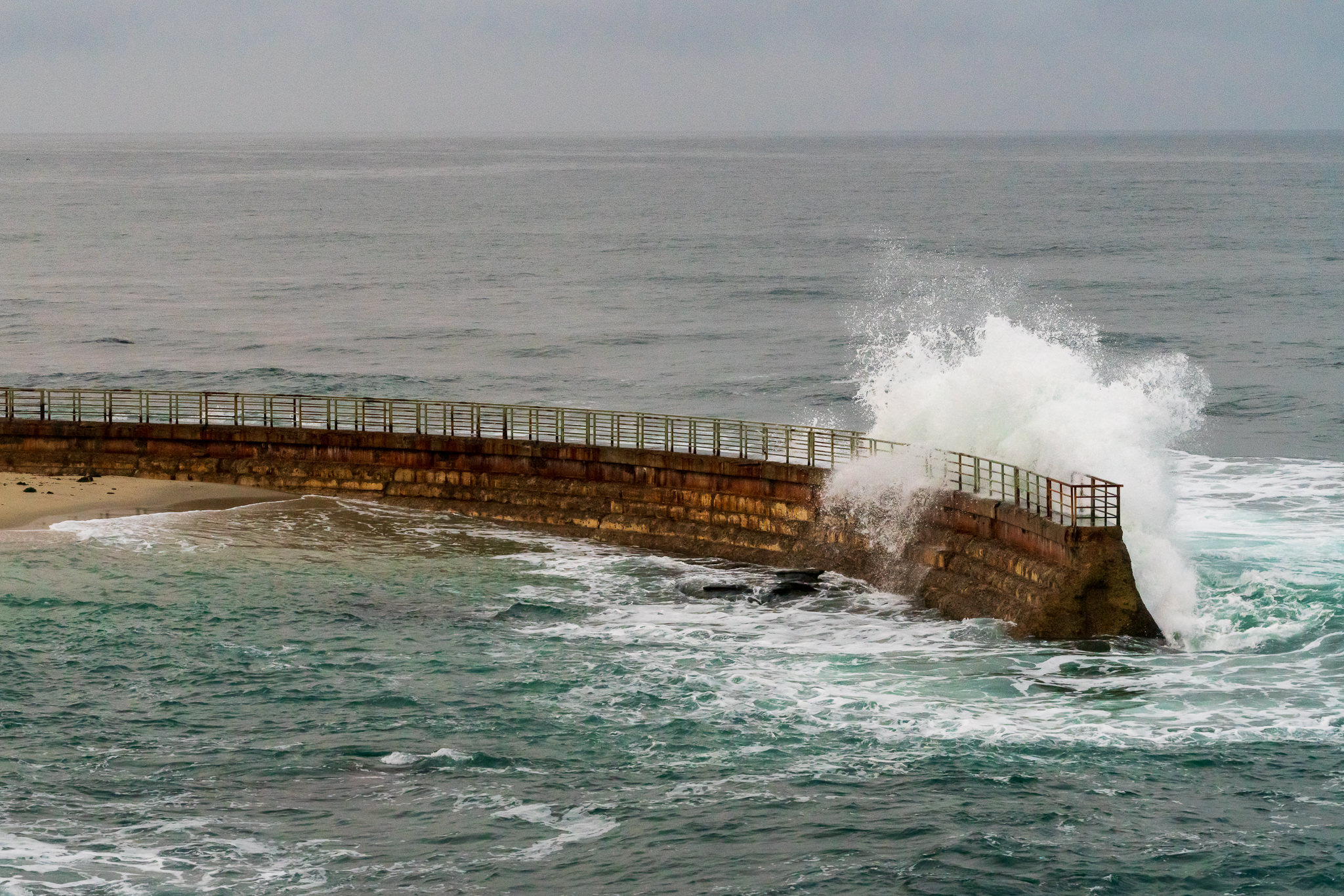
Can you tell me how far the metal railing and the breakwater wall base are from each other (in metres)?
0.40

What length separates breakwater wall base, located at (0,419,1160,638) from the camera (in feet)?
80.7

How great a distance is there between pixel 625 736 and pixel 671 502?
443 inches

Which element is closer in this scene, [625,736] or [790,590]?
[625,736]

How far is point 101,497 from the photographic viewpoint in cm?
3391

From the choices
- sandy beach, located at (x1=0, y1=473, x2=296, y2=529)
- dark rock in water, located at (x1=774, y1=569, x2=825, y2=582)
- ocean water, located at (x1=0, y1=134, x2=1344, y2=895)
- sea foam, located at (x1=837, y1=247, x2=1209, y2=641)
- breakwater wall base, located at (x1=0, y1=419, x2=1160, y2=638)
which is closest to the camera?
ocean water, located at (x1=0, y1=134, x2=1344, y2=895)

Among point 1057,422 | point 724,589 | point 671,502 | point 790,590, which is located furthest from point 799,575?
point 1057,422

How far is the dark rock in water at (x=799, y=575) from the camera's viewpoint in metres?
28.2

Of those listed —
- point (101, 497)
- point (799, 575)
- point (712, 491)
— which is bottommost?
point (799, 575)

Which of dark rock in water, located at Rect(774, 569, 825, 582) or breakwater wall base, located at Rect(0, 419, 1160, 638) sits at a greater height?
breakwater wall base, located at Rect(0, 419, 1160, 638)

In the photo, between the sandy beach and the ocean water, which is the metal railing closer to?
the ocean water

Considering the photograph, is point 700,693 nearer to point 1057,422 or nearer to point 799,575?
point 799,575

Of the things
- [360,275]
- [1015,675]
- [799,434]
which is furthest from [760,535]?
[360,275]

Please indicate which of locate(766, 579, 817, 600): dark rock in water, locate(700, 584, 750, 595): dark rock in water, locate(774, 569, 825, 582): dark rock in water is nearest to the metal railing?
locate(774, 569, 825, 582): dark rock in water

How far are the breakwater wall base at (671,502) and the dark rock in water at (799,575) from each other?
0.54 metres
